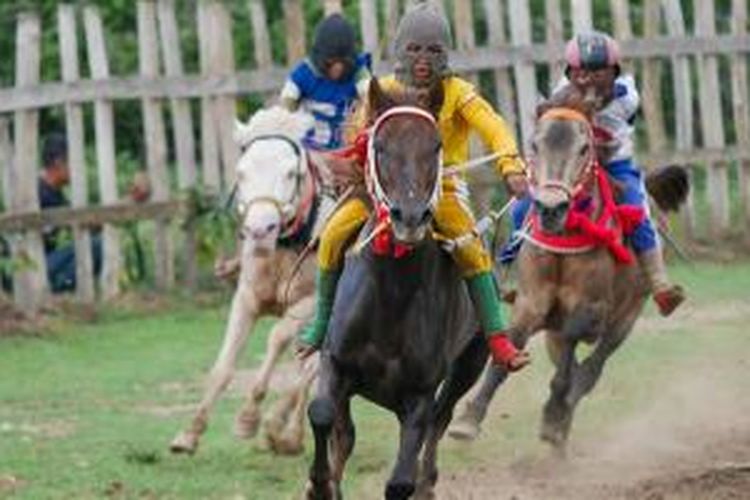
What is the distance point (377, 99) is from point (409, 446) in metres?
1.54

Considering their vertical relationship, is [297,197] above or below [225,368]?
above

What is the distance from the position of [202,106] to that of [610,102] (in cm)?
743

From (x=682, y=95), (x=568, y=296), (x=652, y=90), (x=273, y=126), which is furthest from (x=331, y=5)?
(x=568, y=296)

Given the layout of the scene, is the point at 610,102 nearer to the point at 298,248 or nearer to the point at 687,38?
the point at 298,248

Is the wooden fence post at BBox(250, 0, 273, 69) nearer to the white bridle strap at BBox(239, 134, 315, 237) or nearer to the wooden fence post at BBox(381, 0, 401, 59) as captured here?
the wooden fence post at BBox(381, 0, 401, 59)

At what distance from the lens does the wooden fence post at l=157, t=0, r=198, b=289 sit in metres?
20.3

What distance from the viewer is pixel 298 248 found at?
1403 centimetres

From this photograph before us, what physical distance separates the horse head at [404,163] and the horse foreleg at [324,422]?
851 millimetres

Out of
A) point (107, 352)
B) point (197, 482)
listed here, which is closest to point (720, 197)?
point (107, 352)

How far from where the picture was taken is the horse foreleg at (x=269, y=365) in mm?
13539

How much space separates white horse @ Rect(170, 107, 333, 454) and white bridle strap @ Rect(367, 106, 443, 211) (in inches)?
123

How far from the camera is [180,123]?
20516 mm

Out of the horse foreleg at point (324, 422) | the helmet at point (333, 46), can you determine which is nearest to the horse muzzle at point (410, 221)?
the horse foreleg at point (324, 422)

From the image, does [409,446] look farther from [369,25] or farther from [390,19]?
[369,25]
